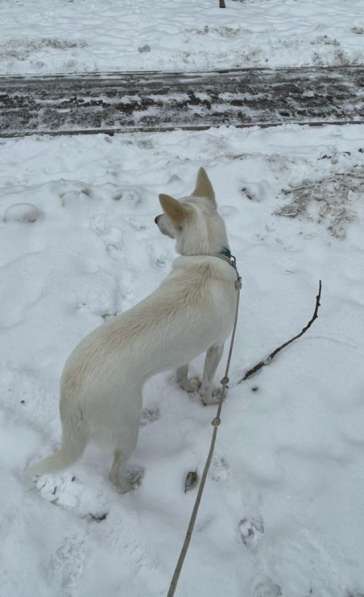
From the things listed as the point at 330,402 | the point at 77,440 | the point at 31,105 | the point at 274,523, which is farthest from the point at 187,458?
the point at 31,105

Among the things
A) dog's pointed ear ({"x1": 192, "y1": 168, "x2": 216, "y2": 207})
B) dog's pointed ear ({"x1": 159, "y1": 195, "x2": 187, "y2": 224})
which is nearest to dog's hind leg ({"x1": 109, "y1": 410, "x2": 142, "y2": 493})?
dog's pointed ear ({"x1": 159, "y1": 195, "x2": 187, "y2": 224})

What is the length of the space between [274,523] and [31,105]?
6.88 metres

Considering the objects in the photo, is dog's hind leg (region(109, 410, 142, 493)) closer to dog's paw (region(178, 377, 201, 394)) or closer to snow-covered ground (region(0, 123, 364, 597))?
→ snow-covered ground (region(0, 123, 364, 597))

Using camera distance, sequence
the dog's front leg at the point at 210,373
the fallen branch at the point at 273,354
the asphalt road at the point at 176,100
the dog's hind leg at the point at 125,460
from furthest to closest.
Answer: the asphalt road at the point at 176,100, the fallen branch at the point at 273,354, the dog's front leg at the point at 210,373, the dog's hind leg at the point at 125,460

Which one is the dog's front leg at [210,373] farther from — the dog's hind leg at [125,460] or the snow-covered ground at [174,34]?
the snow-covered ground at [174,34]

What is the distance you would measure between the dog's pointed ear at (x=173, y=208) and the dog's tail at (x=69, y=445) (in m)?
1.25

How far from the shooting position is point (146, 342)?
2.02m

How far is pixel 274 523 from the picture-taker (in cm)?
226

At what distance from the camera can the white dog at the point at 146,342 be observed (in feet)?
6.28

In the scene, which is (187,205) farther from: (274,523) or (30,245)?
(30,245)

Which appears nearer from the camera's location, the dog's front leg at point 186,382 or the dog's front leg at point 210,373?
the dog's front leg at point 210,373

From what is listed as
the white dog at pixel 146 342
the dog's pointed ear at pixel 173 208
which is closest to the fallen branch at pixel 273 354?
the white dog at pixel 146 342

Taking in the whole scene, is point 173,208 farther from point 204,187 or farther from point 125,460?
point 125,460

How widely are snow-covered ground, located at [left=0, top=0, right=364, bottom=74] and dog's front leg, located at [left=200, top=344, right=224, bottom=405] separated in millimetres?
7548
